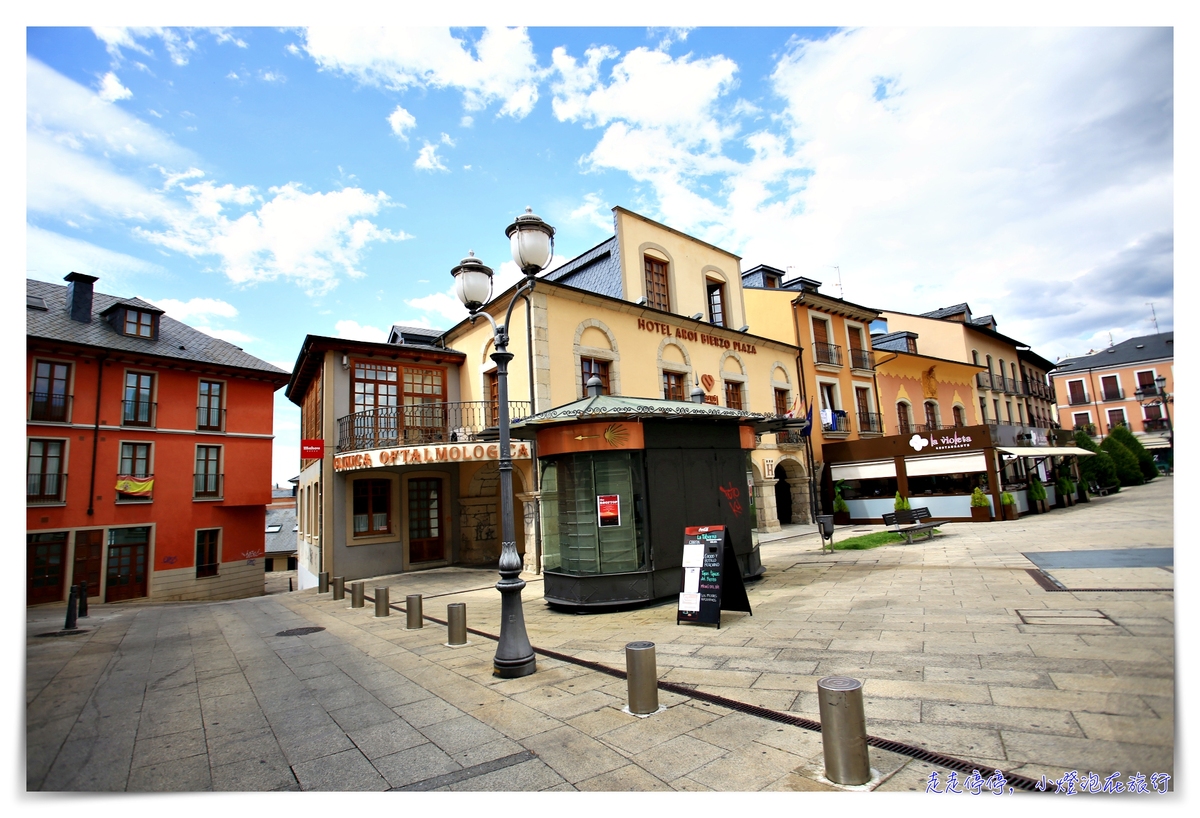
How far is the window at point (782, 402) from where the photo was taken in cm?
2212

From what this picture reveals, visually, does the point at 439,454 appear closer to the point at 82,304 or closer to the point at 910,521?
the point at 82,304

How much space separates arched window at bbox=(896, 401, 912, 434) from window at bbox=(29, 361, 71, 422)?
29241 millimetres

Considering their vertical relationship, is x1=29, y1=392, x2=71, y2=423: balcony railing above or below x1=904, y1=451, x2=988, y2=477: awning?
above

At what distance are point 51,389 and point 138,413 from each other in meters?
4.61

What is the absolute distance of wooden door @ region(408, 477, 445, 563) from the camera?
695 inches

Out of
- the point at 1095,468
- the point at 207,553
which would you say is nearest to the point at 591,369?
the point at 207,553

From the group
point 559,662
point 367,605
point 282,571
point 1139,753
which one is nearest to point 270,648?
point 367,605

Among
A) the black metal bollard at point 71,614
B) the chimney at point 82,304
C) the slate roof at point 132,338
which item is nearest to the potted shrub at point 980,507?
the slate roof at point 132,338

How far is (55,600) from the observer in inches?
478

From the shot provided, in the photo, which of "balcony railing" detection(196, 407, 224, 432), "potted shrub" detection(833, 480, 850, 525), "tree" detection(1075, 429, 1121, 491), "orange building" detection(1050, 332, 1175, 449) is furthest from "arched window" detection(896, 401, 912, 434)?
"balcony railing" detection(196, 407, 224, 432)

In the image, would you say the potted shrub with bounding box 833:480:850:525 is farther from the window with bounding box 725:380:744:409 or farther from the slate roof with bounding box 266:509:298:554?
the slate roof with bounding box 266:509:298:554

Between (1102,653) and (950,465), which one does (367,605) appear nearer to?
(1102,653)

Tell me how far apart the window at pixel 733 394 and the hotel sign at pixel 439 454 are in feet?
28.5

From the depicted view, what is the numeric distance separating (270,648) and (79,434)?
8596 millimetres
